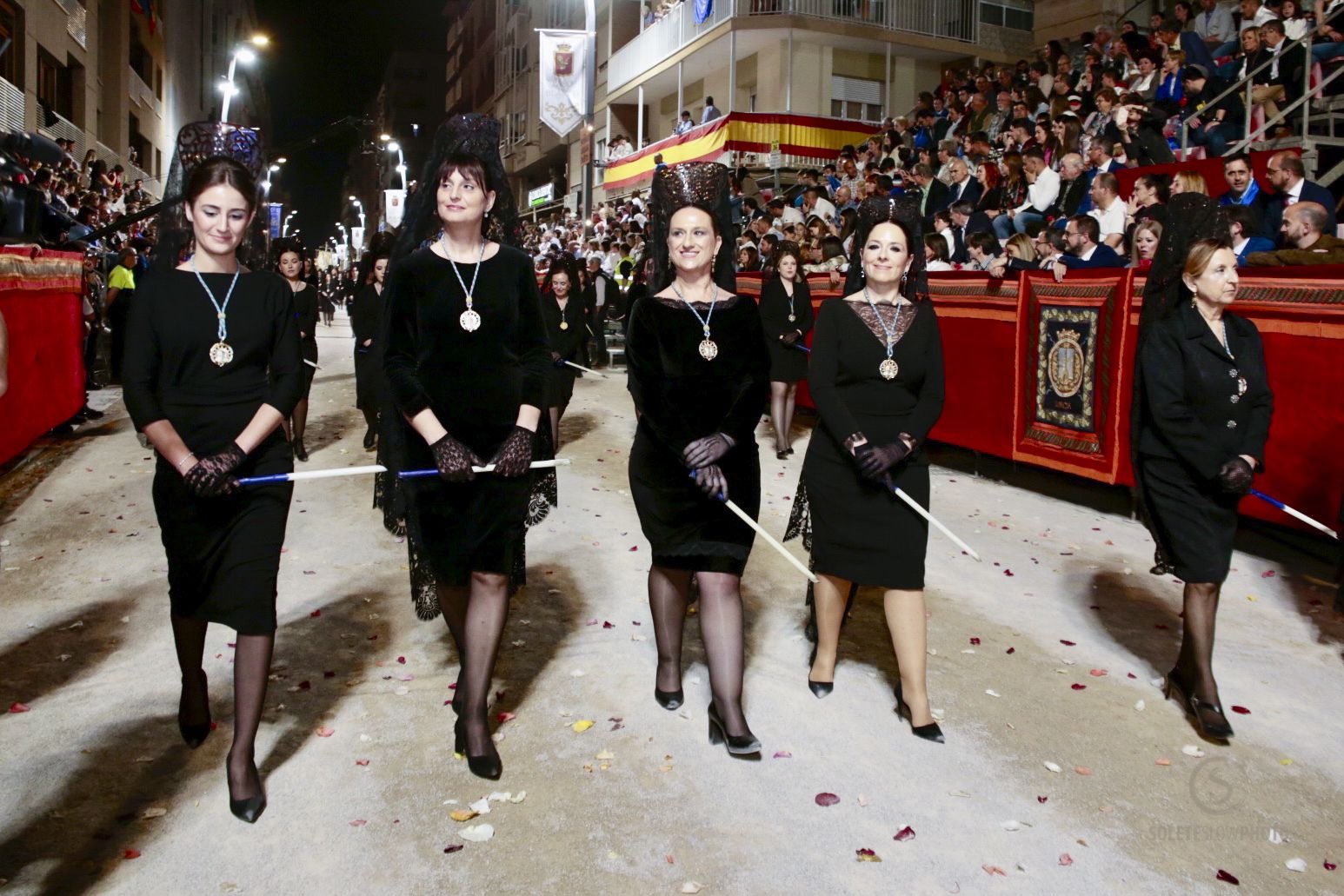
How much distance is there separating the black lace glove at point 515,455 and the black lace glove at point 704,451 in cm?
57

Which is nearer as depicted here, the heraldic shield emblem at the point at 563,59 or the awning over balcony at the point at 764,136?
the heraldic shield emblem at the point at 563,59

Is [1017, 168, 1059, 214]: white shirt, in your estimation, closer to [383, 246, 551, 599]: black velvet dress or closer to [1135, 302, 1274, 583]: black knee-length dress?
[1135, 302, 1274, 583]: black knee-length dress

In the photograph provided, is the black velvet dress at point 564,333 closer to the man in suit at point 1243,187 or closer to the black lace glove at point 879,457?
the man in suit at point 1243,187

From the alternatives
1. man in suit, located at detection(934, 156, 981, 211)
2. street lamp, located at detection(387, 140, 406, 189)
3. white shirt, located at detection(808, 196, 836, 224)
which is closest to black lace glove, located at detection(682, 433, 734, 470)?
man in suit, located at detection(934, 156, 981, 211)

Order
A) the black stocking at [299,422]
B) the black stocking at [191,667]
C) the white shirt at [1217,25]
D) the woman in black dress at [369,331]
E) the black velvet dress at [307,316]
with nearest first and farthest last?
the black stocking at [191,667] → the woman in black dress at [369,331] → the black velvet dress at [307,316] → the black stocking at [299,422] → the white shirt at [1217,25]

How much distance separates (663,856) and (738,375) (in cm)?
171

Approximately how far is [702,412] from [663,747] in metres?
1.25

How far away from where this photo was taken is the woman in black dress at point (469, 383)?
3.80m

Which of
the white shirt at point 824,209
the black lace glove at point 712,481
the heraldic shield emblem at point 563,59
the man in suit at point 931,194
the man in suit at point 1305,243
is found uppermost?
the heraldic shield emblem at point 563,59

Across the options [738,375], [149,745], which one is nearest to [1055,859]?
[738,375]

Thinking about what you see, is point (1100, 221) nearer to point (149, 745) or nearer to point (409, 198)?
point (409, 198)

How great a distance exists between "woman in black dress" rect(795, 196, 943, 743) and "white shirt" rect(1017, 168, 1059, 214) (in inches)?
332

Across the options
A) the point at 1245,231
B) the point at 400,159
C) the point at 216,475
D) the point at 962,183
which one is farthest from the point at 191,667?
the point at 400,159

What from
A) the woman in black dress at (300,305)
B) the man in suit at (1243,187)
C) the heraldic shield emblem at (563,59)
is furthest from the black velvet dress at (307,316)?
the heraldic shield emblem at (563,59)
